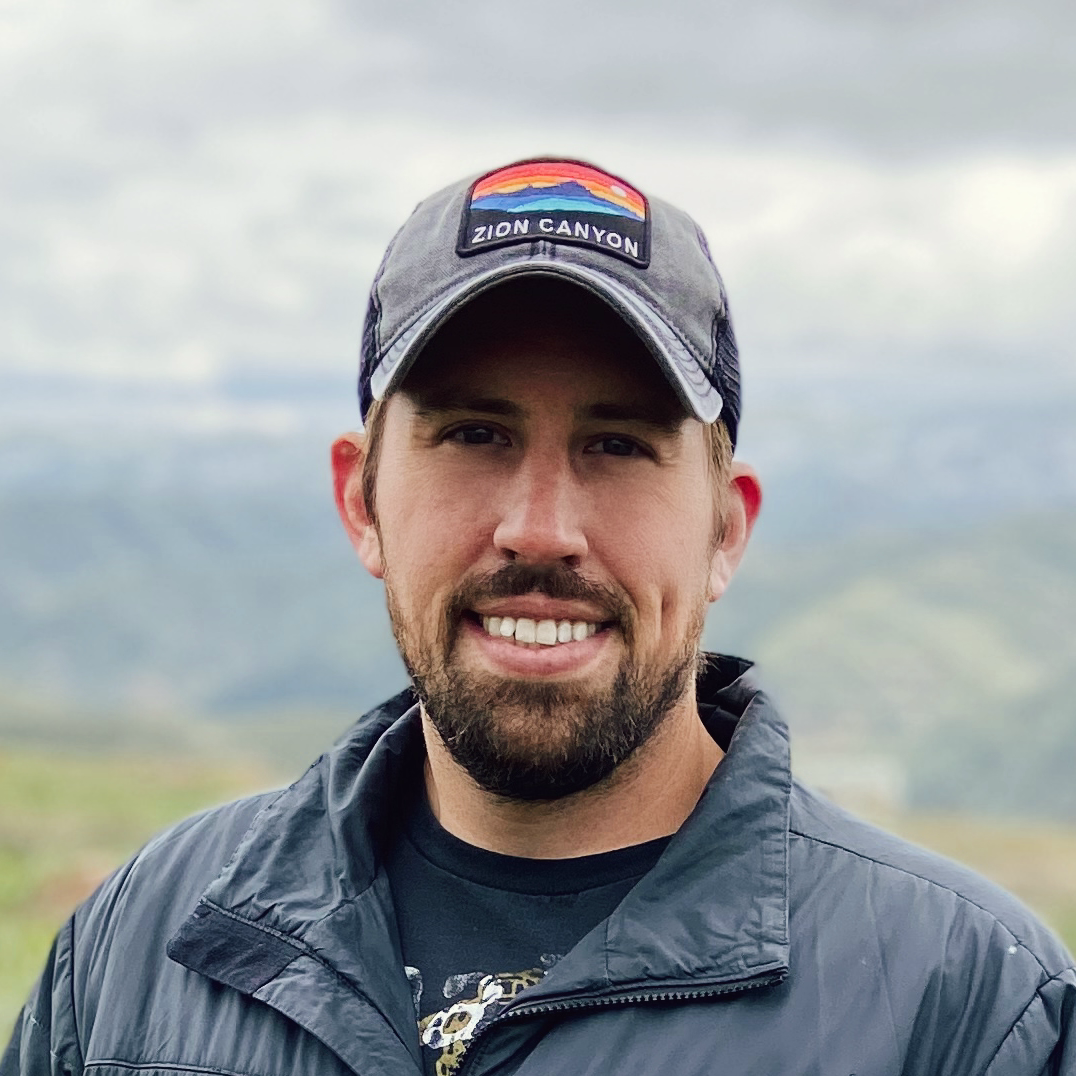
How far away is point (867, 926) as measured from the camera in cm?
299

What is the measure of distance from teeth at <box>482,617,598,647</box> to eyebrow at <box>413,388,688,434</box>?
460 mm

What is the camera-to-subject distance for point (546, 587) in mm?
3145

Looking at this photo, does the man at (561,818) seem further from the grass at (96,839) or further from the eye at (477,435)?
the grass at (96,839)

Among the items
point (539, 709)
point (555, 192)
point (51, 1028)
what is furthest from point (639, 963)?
point (555, 192)

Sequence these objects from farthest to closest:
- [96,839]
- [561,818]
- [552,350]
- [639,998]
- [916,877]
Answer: [96,839] → [561,818] → [552,350] → [916,877] → [639,998]

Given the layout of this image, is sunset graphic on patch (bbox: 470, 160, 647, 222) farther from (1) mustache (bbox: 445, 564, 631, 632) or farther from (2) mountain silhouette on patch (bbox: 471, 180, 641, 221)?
(1) mustache (bbox: 445, 564, 631, 632)

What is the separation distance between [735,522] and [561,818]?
897mm

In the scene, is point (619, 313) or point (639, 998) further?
point (619, 313)

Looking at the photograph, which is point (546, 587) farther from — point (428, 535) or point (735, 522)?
point (735, 522)

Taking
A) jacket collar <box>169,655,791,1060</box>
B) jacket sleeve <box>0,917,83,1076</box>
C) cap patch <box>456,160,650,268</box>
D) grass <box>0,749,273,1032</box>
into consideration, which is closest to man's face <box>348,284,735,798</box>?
cap patch <box>456,160,650,268</box>

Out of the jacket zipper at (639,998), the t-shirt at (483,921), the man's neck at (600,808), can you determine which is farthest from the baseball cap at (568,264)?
the jacket zipper at (639,998)

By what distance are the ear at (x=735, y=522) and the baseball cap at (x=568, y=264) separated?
32 cm

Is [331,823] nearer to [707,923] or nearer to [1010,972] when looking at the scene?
[707,923]

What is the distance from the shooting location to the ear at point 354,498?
12.1 feet
